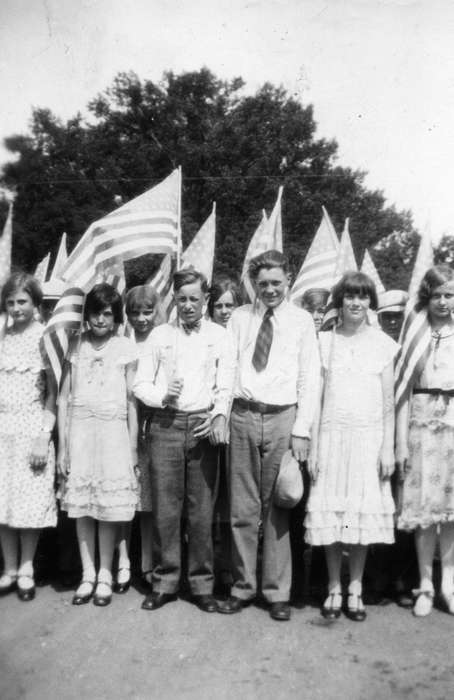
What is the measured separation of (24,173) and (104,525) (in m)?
31.0

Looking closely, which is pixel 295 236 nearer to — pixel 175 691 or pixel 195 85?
pixel 195 85

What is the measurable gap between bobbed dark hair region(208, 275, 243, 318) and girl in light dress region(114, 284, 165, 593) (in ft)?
2.81

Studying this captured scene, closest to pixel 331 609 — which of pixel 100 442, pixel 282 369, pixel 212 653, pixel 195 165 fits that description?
pixel 212 653

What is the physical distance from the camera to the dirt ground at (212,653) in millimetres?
3482

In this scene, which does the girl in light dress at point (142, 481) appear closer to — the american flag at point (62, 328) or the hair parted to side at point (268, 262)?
the american flag at point (62, 328)

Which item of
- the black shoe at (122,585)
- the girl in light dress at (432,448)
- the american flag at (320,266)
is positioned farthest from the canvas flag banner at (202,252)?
the black shoe at (122,585)

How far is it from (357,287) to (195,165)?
100 ft

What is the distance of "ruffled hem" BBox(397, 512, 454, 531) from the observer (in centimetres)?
441

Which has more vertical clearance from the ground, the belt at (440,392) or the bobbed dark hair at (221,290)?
the bobbed dark hair at (221,290)

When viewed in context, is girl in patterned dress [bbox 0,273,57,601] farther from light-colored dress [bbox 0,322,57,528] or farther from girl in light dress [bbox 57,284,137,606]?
girl in light dress [bbox 57,284,137,606]

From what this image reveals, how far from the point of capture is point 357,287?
4418 mm

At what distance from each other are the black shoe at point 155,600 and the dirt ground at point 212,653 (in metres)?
0.05

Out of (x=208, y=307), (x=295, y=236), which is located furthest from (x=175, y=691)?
(x=295, y=236)

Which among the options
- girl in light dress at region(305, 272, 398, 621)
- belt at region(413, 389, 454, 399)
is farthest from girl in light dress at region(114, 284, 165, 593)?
belt at region(413, 389, 454, 399)
